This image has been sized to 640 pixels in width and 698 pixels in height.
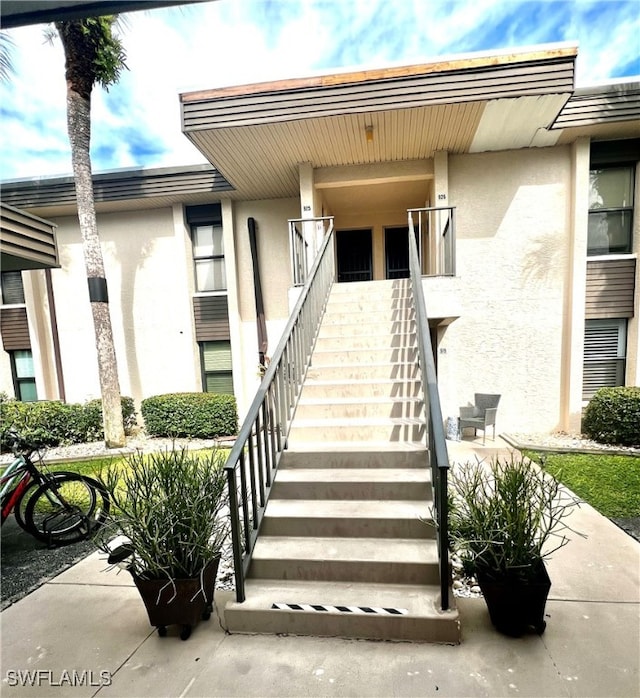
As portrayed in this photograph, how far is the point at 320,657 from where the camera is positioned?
2.08 meters

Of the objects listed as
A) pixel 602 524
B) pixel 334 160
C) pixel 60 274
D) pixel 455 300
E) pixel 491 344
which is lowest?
pixel 602 524

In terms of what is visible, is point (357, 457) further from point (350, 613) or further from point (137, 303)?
point (137, 303)

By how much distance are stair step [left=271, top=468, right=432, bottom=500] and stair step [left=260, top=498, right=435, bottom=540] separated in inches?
2.1

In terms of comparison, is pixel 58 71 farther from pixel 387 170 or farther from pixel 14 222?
pixel 387 170

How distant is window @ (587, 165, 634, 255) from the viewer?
679 centimetres

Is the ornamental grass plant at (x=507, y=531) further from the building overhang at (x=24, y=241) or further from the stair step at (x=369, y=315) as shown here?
the building overhang at (x=24, y=241)

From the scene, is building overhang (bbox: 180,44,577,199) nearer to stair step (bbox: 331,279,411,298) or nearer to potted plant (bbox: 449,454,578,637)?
stair step (bbox: 331,279,411,298)

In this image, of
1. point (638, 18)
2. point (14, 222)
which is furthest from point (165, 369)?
point (638, 18)

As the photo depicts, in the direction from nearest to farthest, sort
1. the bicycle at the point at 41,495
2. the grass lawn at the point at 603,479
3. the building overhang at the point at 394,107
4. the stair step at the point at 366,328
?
1. the bicycle at the point at 41,495
2. the grass lawn at the point at 603,479
3. the stair step at the point at 366,328
4. the building overhang at the point at 394,107

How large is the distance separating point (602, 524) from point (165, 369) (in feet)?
27.1

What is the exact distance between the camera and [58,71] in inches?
256

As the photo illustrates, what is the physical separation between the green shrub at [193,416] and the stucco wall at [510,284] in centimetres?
439

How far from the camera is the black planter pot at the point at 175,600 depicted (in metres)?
2.22

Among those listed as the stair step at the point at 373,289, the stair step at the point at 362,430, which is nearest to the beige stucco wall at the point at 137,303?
the stair step at the point at 373,289
